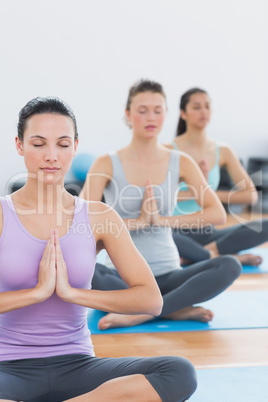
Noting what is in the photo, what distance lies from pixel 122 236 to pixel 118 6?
4.43 m

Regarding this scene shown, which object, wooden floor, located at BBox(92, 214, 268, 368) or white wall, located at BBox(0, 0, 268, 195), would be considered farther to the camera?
white wall, located at BBox(0, 0, 268, 195)

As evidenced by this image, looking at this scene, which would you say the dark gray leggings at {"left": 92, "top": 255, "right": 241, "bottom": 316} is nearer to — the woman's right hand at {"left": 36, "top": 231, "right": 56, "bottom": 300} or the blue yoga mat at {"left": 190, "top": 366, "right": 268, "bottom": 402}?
the blue yoga mat at {"left": 190, "top": 366, "right": 268, "bottom": 402}

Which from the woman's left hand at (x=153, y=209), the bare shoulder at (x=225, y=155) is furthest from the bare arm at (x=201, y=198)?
the bare shoulder at (x=225, y=155)

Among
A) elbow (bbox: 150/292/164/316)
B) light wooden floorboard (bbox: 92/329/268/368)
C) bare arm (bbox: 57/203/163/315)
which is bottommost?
light wooden floorboard (bbox: 92/329/268/368)

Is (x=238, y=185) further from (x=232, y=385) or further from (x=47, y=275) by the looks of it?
(x=47, y=275)

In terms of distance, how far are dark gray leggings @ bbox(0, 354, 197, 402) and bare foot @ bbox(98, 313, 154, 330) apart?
0.93 meters

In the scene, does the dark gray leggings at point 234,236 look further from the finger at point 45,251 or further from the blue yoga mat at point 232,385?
the finger at point 45,251

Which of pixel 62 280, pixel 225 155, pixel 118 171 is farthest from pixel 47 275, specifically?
pixel 225 155

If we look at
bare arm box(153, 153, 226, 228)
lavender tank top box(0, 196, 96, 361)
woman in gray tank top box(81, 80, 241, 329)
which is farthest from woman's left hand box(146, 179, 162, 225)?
lavender tank top box(0, 196, 96, 361)

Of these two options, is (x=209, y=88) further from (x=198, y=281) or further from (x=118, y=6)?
(x=198, y=281)

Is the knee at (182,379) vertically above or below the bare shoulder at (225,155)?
below

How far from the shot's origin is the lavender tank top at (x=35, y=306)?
4.68 ft

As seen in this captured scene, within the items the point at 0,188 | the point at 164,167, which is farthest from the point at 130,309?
the point at 0,188

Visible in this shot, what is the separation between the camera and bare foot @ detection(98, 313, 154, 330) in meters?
2.38
